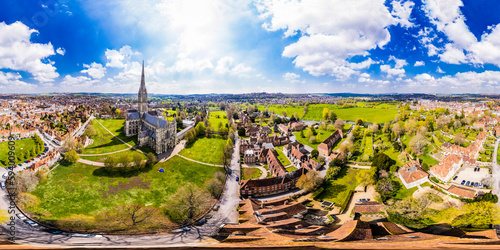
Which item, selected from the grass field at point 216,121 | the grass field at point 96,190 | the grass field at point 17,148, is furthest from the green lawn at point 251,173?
the grass field at point 17,148

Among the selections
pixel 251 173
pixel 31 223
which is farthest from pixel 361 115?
pixel 31 223

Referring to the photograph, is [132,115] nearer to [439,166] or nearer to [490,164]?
[439,166]

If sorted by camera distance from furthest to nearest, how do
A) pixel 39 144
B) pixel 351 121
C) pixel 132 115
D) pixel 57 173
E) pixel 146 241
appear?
pixel 351 121 < pixel 132 115 < pixel 39 144 < pixel 57 173 < pixel 146 241

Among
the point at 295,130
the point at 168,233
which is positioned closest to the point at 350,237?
the point at 168,233

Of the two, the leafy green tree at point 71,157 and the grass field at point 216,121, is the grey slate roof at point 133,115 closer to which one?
the leafy green tree at point 71,157

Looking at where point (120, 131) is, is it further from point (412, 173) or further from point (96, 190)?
point (412, 173)

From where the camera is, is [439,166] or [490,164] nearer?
[490,164]
